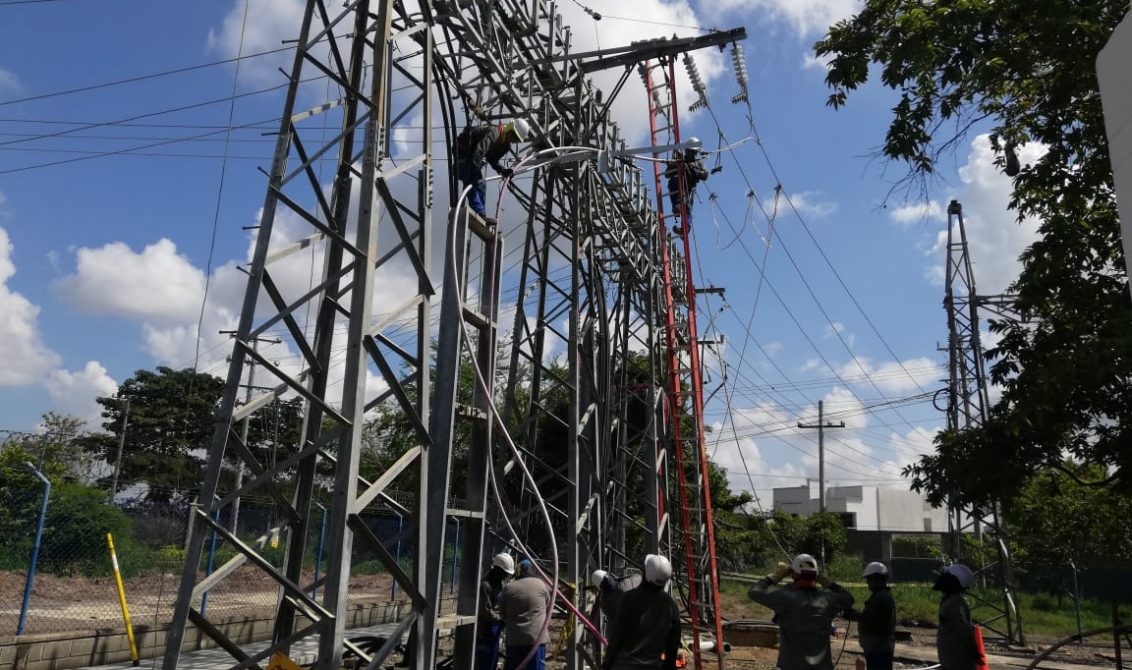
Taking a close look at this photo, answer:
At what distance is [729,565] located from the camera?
33188 millimetres

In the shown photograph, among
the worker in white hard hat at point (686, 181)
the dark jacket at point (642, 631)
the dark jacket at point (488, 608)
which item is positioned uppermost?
the worker in white hard hat at point (686, 181)

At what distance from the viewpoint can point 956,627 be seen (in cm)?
657

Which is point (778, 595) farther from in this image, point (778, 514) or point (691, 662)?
point (778, 514)

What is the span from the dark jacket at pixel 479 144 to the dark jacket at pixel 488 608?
4.20 meters

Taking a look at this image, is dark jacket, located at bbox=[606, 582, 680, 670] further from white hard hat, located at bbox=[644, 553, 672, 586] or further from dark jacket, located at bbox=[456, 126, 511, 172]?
dark jacket, located at bbox=[456, 126, 511, 172]

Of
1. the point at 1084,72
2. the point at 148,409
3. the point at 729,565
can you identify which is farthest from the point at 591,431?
the point at 148,409

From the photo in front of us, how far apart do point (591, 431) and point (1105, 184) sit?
701 centimetres

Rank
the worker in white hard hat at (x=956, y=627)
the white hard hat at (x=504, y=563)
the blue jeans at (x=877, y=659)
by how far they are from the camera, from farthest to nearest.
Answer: the white hard hat at (x=504, y=563) < the blue jeans at (x=877, y=659) < the worker in white hard hat at (x=956, y=627)

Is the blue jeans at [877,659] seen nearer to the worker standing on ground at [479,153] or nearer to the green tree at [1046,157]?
the green tree at [1046,157]

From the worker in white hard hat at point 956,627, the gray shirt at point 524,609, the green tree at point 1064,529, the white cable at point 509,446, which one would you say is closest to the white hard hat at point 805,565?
the worker in white hard hat at point 956,627

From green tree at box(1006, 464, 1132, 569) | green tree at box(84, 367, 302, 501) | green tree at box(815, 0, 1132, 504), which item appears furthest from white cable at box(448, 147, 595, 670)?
green tree at box(84, 367, 302, 501)

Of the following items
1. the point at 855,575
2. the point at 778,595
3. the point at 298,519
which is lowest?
the point at 855,575

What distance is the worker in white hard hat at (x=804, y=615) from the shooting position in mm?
6176

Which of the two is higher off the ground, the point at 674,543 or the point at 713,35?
the point at 713,35
